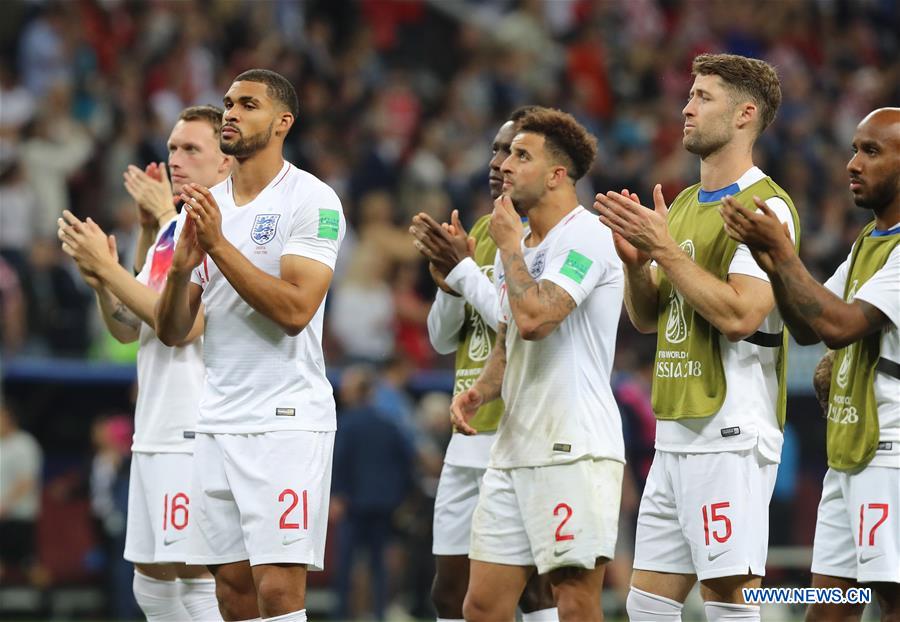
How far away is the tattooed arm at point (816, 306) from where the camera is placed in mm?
6035

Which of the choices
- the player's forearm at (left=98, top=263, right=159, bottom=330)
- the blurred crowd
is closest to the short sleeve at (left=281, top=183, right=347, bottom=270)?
the player's forearm at (left=98, top=263, right=159, bottom=330)

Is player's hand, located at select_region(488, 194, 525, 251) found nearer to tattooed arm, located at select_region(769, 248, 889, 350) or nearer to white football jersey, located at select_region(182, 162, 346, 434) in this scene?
white football jersey, located at select_region(182, 162, 346, 434)

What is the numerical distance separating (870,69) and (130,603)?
13.9 meters

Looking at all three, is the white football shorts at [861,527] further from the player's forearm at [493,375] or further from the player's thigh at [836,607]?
the player's forearm at [493,375]

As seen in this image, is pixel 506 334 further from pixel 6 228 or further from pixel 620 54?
pixel 620 54

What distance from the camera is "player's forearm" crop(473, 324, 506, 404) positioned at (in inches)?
289

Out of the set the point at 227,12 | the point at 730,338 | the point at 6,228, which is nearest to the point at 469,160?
the point at 227,12

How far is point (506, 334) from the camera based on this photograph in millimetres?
7469

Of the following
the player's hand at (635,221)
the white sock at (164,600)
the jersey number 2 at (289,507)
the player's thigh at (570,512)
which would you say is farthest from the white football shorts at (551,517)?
the white sock at (164,600)

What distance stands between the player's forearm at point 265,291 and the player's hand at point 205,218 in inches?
1.6

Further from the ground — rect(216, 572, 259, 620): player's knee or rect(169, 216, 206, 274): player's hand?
rect(169, 216, 206, 274): player's hand

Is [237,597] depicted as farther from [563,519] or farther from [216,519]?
[563,519]

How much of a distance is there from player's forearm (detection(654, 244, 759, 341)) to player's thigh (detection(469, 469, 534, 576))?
4.59 feet

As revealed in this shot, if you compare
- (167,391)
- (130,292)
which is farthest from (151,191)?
(167,391)
